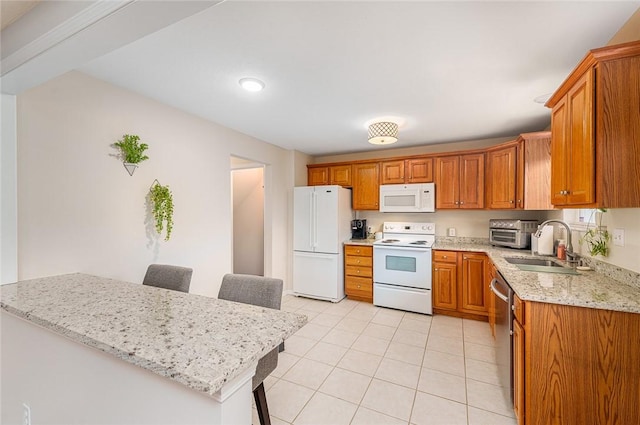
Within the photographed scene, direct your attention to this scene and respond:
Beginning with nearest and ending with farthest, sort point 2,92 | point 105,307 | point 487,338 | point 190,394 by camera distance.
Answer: point 190,394 < point 105,307 < point 2,92 < point 487,338

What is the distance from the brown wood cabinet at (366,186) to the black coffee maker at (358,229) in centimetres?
26

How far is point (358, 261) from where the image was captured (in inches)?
158

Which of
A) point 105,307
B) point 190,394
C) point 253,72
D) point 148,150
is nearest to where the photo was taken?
point 190,394

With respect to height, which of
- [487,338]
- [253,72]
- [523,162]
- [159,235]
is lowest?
[487,338]

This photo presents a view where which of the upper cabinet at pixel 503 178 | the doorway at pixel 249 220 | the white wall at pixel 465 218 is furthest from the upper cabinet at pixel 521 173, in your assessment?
the doorway at pixel 249 220

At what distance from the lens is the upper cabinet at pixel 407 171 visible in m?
3.83

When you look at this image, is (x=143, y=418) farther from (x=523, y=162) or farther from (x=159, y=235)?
(x=523, y=162)

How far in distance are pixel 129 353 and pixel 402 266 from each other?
10.8ft

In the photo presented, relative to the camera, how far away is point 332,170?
4492 mm

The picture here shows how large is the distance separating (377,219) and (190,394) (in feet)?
13.1

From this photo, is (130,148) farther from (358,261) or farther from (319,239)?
(358,261)

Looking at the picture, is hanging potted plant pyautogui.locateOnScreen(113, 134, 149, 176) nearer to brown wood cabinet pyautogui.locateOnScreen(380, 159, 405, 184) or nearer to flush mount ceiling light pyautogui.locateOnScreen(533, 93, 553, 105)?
brown wood cabinet pyautogui.locateOnScreen(380, 159, 405, 184)

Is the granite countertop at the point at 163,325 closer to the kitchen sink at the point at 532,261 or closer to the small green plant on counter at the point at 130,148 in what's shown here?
the small green plant on counter at the point at 130,148

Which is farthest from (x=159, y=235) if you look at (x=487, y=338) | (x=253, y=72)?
(x=487, y=338)
